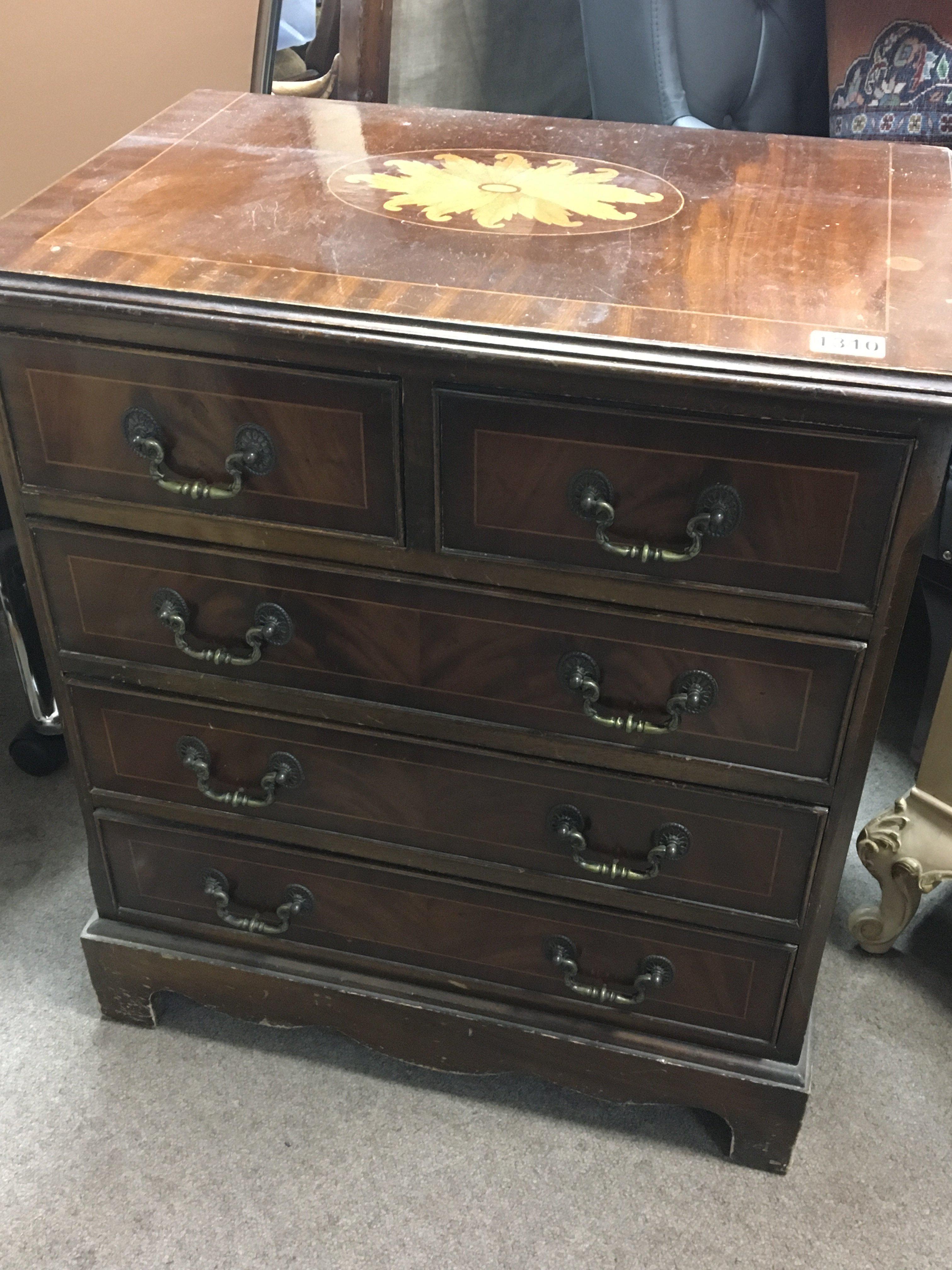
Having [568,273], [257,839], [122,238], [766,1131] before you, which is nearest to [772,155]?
[568,273]

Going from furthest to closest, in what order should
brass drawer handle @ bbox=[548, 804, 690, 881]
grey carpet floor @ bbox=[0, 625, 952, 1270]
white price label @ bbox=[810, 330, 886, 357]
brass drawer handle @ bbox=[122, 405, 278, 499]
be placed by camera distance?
grey carpet floor @ bbox=[0, 625, 952, 1270]
brass drawer handle @ bbox=[548, 804, 690, 881]
brass drawer handle @ bbox=[122, 405, 278, 499]
white price label @ bbox=[810, 330, 886, 357]

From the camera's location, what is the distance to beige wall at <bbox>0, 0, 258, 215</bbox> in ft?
5.72

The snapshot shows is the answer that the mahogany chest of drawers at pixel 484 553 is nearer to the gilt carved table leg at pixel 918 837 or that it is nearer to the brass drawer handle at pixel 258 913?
the brass drawer handle at pixel 258 913

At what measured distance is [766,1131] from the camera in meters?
1.17

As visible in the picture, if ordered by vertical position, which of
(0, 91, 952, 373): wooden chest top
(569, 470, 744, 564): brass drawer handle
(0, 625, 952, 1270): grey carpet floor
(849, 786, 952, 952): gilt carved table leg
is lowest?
(0, 625, 952, 1270): grey carpet floor

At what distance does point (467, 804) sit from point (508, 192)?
559 millimetres

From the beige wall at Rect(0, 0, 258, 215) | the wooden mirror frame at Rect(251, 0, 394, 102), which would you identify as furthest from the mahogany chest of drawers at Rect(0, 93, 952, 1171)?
the beige wall at Rect(0, 0, 258, 215)

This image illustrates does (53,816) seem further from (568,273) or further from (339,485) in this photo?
(568,273)

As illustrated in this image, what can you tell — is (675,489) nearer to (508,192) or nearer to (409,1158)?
(508,192)

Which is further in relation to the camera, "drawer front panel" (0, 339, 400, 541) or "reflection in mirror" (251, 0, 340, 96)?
"reflection in mirror" (251, 0, 340, 96)

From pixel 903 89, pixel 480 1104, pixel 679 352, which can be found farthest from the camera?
pixel 903 89

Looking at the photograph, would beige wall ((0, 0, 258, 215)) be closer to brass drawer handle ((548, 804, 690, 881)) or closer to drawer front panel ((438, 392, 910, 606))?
drawer front panel ((438, 392, 910, 606))

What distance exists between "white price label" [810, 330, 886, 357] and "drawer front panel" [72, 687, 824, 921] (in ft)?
1.25

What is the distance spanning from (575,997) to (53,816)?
80 centimetres
